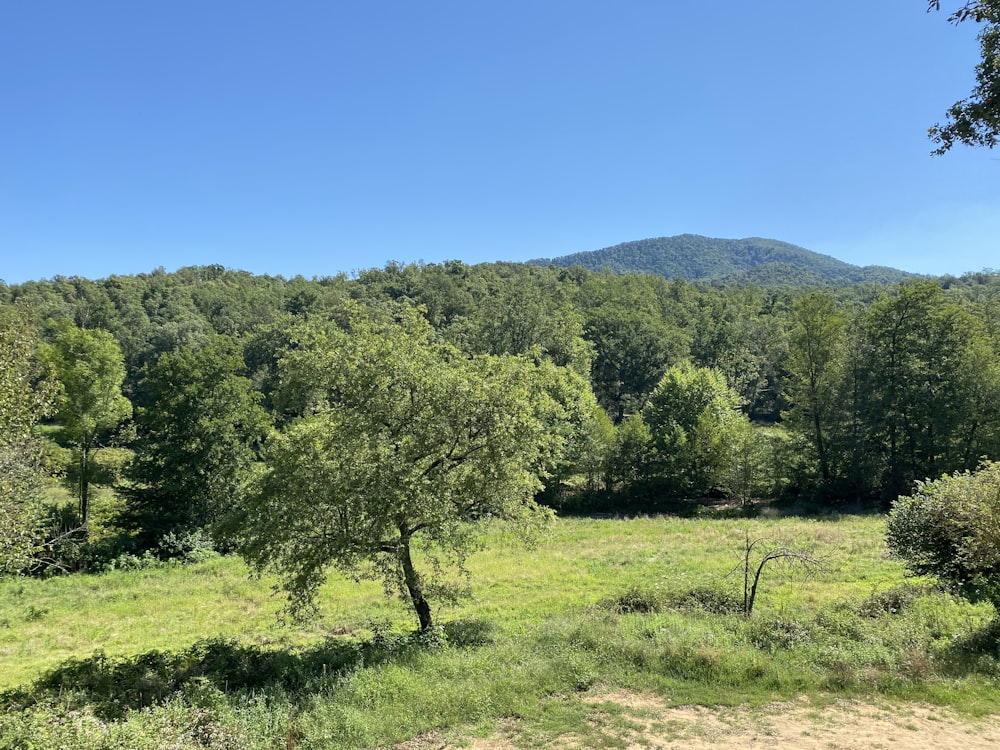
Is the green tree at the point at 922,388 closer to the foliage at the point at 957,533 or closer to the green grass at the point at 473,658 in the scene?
the green grass at the point at 473,658

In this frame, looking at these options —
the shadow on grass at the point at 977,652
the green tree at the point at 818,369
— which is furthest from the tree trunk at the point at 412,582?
the green tree at the point at 818,369

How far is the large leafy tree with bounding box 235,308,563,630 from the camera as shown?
11.6 meters

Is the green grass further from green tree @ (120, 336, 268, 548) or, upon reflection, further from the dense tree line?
green tree @ (120, 336, 268, 548)

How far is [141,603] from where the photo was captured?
21.0 m

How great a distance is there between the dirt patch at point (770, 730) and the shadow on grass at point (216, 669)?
386 centimetres

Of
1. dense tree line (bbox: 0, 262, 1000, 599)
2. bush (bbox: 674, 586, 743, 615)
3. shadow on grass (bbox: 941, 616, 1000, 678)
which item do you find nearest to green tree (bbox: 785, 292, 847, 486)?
dense tree line (bbox: 0, 262, 1000, 599)

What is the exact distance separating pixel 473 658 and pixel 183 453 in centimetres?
2603

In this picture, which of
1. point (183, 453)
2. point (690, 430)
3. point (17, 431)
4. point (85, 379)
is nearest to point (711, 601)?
point (17, 431)

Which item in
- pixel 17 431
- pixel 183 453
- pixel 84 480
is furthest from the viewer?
pixel 84 480

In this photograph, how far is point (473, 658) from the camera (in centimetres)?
1080

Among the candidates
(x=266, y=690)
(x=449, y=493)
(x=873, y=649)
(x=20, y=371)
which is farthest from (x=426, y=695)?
(x=20, y=371)

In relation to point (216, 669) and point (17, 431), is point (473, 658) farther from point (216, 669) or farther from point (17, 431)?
point (17, 431)

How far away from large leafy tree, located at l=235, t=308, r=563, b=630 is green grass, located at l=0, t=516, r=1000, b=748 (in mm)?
2219

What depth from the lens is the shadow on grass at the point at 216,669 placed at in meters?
10.6
